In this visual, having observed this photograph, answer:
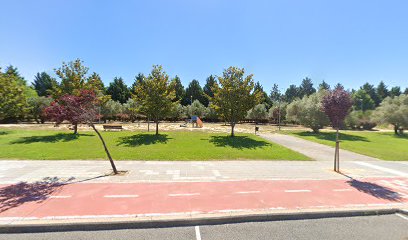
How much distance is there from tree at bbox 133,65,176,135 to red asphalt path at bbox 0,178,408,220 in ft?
50.1

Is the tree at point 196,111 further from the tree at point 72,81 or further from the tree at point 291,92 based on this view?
the tree at point 291,92

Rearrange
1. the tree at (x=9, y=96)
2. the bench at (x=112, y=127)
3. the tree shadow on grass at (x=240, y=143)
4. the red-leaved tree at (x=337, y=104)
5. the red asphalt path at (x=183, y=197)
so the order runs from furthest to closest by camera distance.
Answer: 1. the bench at (x=112, y=127)
2. the tree at (x=9, y=96)
3. the tree shadow on grass at (x=240, y=143)
4. the red-leaved tree at (x=337, y=104)
5. the red asphalt path at (x=183, y=197)

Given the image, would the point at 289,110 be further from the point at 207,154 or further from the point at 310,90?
the point at 310,90

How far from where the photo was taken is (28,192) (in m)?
8.05

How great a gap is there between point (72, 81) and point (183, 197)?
76.9 feet

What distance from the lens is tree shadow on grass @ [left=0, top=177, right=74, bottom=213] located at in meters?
7.14

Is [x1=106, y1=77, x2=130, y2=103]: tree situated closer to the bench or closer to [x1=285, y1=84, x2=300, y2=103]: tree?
the bench

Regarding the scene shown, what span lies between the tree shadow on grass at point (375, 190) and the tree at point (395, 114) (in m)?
38.6

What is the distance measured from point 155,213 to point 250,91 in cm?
2003

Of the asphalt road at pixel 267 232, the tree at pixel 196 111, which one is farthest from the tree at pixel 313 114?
the asphalt road at pixel 267 232

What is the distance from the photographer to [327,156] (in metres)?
16.5

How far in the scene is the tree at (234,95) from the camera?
24.1 metres

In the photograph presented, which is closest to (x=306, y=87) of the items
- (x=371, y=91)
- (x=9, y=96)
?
(x=371, y=91)

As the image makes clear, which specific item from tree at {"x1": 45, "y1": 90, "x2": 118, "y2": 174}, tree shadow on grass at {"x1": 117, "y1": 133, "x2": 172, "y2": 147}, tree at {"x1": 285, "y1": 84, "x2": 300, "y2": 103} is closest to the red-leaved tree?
tree at {"x1": 45, "y1": 90, "x2": 118, "y2": 174}
